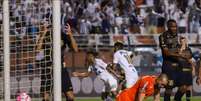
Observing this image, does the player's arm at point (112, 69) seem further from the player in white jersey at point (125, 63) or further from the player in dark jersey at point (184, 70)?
the player in dark jersey at point (184, 70)

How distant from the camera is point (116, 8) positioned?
1178 inches

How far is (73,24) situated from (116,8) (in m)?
2.33

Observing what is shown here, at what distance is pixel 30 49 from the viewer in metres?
12.8

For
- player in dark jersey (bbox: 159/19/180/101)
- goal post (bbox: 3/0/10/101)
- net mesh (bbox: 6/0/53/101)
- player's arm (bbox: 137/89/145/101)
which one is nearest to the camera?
goal post (bbox: 3/0/10/101)

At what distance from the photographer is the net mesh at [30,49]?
11.5 m

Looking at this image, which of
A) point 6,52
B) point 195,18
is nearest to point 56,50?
point 6,52

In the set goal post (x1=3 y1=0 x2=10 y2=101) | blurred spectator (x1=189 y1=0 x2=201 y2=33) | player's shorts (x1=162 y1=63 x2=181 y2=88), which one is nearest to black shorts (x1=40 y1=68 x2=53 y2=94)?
goal post (x1=3 y1=0 x2=10 y2=101)

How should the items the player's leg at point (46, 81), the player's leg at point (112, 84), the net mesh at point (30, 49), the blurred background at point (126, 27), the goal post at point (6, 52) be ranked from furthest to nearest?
the blurred background at point (126, 27)
the player's leg at point (112, 84)
the net mesh at point (30, 49)
the player's leg at point (46, 81)
the goal post at point (6, 52)

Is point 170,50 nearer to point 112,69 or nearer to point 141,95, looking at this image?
point 112,69

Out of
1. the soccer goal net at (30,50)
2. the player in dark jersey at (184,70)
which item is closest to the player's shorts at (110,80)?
the player in dark jersey at (184,70)

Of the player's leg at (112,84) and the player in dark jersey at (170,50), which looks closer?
the player in dark jersey at (170,50)

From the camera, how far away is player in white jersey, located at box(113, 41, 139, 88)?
60.0 feet

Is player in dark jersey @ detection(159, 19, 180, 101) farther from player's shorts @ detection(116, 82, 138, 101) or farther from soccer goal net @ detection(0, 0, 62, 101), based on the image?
soccer goal net @ detection(0, 0, 62, 101)

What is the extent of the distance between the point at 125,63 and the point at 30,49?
6.03m
